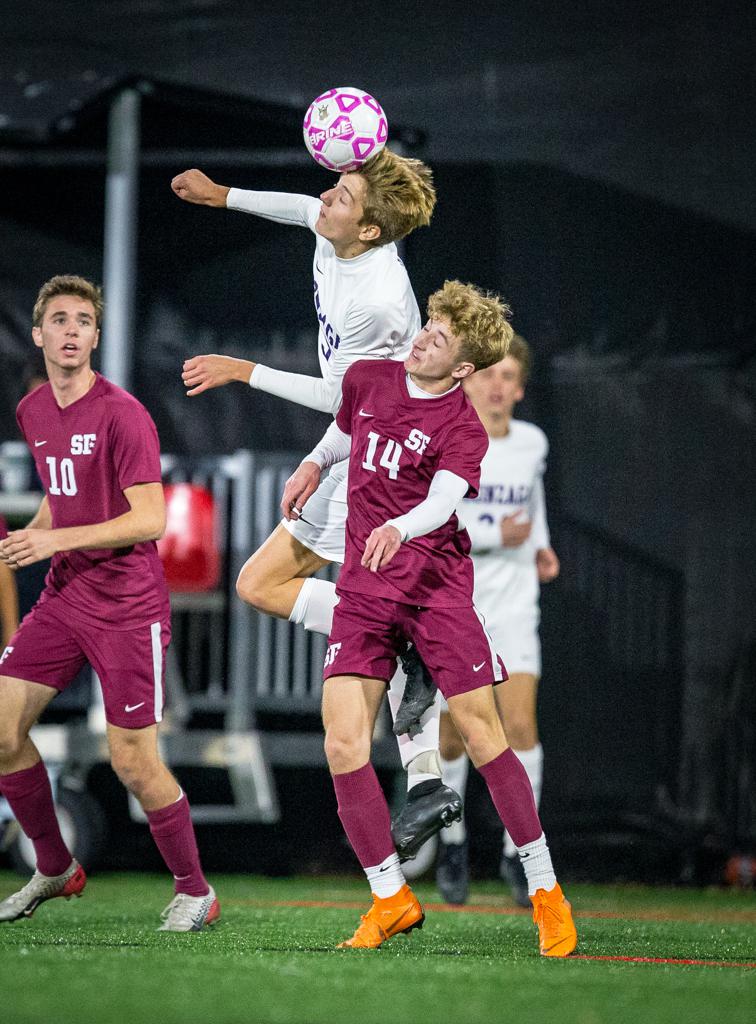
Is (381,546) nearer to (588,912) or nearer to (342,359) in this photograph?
(342,359)

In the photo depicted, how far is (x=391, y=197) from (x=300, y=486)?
0.83 m

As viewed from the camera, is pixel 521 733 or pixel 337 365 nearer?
pixel 337 365

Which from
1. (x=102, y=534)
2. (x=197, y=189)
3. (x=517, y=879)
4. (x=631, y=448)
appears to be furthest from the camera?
(x=631, y=448)

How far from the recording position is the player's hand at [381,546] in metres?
3.74

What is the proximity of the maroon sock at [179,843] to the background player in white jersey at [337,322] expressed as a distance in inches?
24.7

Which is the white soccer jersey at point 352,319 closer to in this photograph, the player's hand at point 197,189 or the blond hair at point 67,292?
the player's hand at point 197,189

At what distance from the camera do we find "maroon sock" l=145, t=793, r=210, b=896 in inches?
172

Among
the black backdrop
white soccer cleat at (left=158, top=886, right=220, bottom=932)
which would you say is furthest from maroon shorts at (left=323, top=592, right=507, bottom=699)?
the black backdrop

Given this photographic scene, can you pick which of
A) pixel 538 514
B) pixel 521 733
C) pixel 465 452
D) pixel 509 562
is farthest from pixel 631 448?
pixel 465 452

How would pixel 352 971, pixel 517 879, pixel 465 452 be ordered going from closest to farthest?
pixel 352 971, pixel 465 452, pixel 517 879

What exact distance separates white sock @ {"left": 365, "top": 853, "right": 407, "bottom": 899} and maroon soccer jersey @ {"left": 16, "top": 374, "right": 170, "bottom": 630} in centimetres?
95

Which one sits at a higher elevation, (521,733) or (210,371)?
(210,371)

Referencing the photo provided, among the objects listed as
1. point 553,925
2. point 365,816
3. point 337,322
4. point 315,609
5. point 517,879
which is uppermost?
point 337,322

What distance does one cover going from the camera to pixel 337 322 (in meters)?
4.38
